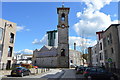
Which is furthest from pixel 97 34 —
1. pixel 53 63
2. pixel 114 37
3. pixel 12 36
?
pixel 12 36

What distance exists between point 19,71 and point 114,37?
17246mm

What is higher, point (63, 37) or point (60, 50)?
point (63, 37)

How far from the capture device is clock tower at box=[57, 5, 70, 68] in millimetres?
46312

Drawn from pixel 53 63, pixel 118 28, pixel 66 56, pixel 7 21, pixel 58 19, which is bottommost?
pixel 53 63

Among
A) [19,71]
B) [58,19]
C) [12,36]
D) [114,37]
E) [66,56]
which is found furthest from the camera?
[58,19]

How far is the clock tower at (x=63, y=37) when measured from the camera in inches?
1823

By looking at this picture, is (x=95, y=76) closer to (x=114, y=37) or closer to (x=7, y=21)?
(x=114, y=37)

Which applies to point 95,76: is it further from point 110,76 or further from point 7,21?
point 7,21

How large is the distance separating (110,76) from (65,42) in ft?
125

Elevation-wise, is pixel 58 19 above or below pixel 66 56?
above

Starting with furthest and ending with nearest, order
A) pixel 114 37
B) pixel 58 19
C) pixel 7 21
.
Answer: pixel 58 19, pixel 7 21, pixel 114 37

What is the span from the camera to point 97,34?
1533 inches

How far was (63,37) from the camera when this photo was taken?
48.5 m

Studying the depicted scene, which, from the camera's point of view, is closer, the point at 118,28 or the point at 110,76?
the point at 110,76
